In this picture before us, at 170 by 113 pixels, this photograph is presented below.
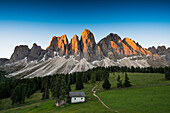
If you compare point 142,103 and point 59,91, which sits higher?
point 59,91

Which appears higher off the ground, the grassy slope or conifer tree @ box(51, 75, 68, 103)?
conifer tree @ box(51, 75, 68, 103)

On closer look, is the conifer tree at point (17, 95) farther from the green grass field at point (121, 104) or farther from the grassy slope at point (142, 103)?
the grassy slope at point (142, 103)

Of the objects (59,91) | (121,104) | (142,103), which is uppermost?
(59,91)

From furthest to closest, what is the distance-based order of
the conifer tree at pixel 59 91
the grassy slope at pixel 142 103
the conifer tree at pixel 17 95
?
the conifer tree at pixel 17 95 → the conifer tree at pixel 59 91 → the grassy slope at pixel 142 103

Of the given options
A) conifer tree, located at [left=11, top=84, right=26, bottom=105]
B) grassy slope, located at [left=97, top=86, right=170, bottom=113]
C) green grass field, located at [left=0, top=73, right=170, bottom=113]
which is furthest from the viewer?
conifer tree, located at [left=11, top=84, right=26, bottom=105]

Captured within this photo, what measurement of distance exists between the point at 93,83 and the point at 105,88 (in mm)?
24602

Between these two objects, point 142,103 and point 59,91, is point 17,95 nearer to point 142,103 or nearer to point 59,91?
point 59,91

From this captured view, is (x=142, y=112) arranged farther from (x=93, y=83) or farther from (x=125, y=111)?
(x=93, y=83)

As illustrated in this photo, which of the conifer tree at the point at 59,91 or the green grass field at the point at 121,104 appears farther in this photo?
the conifer tree at the point at 59,91

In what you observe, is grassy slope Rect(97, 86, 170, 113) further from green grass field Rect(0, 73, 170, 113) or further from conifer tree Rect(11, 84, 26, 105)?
conifer tree Rect(11, 84, 26, 105)

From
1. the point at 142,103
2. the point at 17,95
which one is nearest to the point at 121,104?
the point at 142,103

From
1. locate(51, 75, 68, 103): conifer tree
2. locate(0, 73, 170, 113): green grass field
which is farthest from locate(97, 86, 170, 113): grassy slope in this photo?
locate(51, 75, 68, 103): conifer tree

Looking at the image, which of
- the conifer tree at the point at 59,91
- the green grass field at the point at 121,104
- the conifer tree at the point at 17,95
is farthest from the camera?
the conifer tree at the point at 17,95

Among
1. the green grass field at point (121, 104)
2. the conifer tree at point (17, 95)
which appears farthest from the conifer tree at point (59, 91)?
the conifer tree at point (17, 95)
